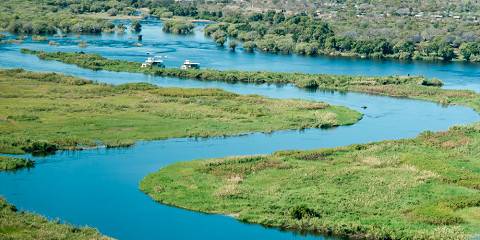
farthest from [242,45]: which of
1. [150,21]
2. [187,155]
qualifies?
[187,155]

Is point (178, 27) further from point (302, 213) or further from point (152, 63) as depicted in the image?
point (302, 213)

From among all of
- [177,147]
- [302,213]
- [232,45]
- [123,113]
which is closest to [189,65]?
[232,45]

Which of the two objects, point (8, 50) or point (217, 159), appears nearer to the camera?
point (217, 159)

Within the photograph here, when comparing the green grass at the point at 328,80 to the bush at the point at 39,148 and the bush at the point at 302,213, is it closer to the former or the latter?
the bush at the point at 39,148

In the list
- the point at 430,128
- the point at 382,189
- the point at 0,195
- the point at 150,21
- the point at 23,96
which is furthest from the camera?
the point at 150,21

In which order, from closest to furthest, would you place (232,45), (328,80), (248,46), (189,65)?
(328,80) → (189,65) → (232,45) → (248,46)

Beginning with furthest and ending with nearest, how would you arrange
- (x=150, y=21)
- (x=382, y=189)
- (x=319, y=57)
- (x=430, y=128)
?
(x=150, y=21) < (x=319, y=57) < (x=430, y=128) < (x=382, y=189)

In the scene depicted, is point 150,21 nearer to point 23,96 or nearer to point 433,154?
point 23,96
